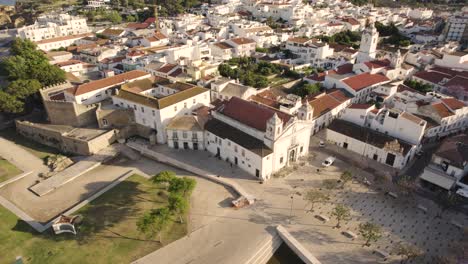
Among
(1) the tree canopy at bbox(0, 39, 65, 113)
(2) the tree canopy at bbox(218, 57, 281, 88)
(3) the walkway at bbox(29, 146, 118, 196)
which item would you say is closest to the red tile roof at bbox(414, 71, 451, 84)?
(2) the tree canopy at bbox(218, 57, 281, 88)

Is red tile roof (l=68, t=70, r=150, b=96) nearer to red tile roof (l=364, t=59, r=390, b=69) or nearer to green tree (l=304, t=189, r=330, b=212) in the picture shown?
green tree (l=304, t=189, r=330, b=212)

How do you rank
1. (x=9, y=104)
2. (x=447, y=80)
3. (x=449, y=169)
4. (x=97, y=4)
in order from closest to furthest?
(x=449, y=169), (x=9, y=104), (x=447, y=80), (x=97, y=4)

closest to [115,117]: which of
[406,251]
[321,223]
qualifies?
[321,223]

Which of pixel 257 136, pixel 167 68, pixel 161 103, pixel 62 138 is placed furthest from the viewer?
pixel 167 68

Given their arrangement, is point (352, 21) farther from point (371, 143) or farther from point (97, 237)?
point (97, 237)

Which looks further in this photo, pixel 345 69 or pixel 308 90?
pixel 345 69

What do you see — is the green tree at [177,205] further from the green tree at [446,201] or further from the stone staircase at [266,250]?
the green tree at [446,201]

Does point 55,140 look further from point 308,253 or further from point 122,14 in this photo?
→ point 122,14
